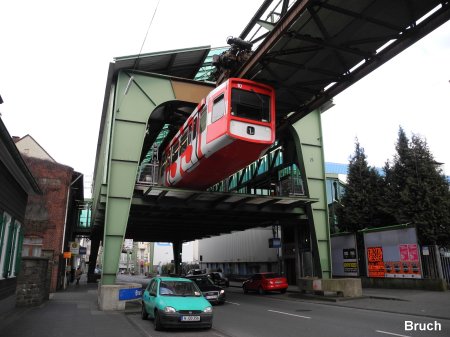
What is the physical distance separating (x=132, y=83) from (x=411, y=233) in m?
18.5

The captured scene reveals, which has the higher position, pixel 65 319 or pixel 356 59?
pixel 356 59

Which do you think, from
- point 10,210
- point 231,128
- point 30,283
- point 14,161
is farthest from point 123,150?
point 231,128

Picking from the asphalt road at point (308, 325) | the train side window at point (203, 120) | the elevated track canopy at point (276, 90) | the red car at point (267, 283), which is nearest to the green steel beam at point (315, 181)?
the elevated track canopy at point (276, 90)

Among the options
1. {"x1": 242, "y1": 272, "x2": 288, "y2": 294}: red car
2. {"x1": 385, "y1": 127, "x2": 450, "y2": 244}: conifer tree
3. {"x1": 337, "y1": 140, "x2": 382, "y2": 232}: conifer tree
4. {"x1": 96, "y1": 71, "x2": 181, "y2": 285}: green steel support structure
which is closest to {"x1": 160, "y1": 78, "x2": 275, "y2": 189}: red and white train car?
{"x1": 96, "y1": 71, "x2": 181, "y2": 285}: green steel support structure

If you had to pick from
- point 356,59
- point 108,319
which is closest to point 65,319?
point 108,319

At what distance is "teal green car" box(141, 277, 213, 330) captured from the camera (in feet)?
33.9

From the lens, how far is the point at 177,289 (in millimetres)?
11914

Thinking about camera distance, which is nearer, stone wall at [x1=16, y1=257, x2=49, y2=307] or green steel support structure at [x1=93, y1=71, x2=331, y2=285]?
stone wall at [x1=16, y1=257, x2=49, y2=307]

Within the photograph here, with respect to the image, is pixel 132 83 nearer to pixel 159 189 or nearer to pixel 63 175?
pixel 159 189

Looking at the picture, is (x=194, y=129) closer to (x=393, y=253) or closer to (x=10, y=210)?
(x=10, y=210)

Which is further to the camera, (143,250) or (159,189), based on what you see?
(143,250)

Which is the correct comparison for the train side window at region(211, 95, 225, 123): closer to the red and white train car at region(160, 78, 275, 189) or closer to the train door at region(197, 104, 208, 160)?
the red and white train car at region(160, 78, 275, 189)

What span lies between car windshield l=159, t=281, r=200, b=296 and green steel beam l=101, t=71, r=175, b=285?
760 cm

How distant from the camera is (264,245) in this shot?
141 feet
